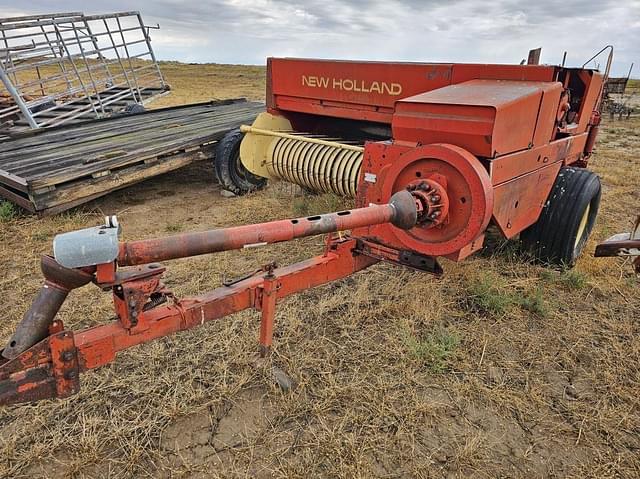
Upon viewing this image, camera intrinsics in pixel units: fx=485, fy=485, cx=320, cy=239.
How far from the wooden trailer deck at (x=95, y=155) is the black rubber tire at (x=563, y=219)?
3934 mm

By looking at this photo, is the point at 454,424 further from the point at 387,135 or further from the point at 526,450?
the point at 387,135

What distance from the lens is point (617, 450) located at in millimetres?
2297

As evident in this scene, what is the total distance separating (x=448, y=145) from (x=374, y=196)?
2.00ft

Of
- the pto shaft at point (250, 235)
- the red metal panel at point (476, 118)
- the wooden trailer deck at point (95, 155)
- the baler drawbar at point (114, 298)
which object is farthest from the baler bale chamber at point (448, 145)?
the wooden trailer deck at point (95, 155)

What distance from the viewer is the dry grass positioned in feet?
7.20

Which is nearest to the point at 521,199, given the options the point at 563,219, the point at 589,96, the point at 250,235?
the point at 563,219

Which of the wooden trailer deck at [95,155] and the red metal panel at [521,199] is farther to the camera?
the wooden trailer deck at [95,155]

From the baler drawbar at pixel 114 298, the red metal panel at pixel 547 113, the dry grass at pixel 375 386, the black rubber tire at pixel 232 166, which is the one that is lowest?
the dry grass at pixel 375 386

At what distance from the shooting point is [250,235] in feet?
5.88

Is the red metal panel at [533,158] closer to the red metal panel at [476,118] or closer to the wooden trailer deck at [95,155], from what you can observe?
the red metal panel at [476,118]

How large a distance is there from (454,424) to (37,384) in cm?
186

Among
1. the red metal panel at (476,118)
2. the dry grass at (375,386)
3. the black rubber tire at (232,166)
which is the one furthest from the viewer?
the black rubber tire at (232,166)

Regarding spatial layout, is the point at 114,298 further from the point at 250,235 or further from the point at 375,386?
the point at 375,386

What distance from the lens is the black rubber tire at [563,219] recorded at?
359cm
